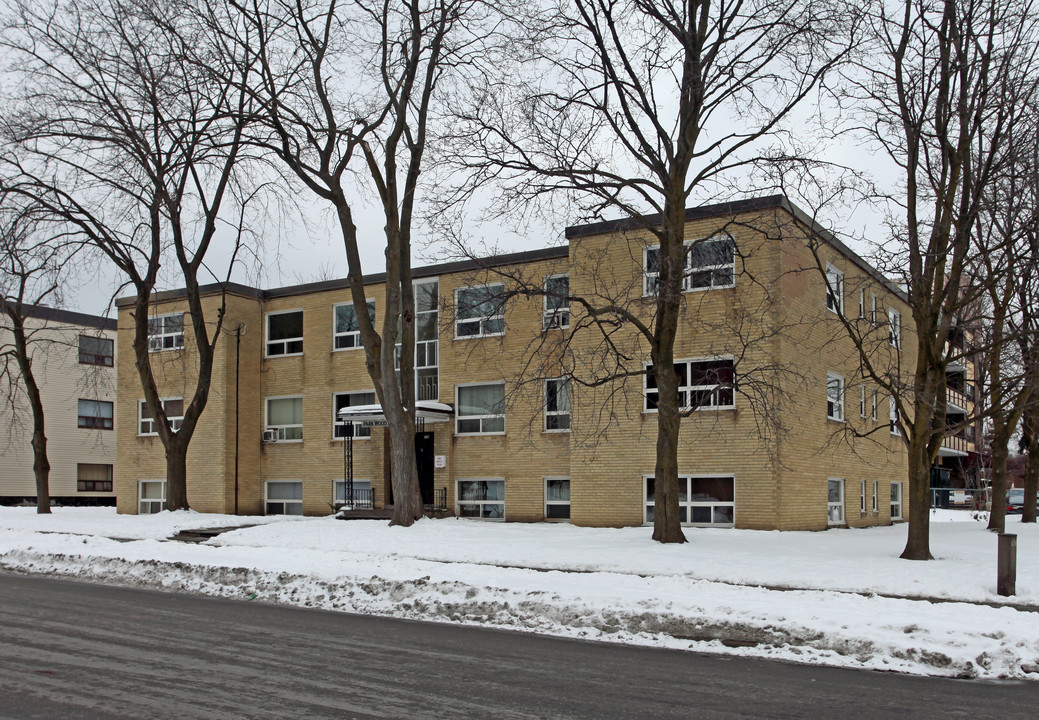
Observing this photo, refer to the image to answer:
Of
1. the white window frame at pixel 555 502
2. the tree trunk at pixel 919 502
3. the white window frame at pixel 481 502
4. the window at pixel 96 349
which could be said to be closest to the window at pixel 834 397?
the white window frame at pixel 555 502

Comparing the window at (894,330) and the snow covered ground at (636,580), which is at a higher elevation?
the window at (894,330)

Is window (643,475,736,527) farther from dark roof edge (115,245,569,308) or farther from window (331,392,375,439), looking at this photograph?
window (331,392,375,439)

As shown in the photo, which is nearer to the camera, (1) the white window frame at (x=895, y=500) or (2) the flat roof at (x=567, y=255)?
(2) the flat roof at (x=567, y=255)

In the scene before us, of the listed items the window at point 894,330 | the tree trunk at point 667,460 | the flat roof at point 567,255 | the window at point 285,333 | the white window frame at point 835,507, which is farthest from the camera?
the window at point 285,333

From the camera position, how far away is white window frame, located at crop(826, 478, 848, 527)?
23.7 m

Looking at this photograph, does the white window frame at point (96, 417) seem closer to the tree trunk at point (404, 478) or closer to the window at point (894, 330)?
the tree trunk at point (404, 478)

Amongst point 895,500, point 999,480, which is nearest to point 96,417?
point 895,500

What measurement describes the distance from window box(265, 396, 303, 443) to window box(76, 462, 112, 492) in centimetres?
2050

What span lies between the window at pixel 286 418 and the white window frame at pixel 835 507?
15.4 metres

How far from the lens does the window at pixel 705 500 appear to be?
2159 cm

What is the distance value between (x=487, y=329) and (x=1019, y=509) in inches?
1362

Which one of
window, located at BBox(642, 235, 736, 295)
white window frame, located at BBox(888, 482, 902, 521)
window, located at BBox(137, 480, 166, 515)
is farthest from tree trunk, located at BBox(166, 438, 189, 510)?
white window frame, located at BBox(888, 482, 902, 521)

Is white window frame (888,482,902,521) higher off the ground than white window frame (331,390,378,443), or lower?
lower

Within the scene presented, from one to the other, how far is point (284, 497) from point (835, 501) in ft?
53.4
